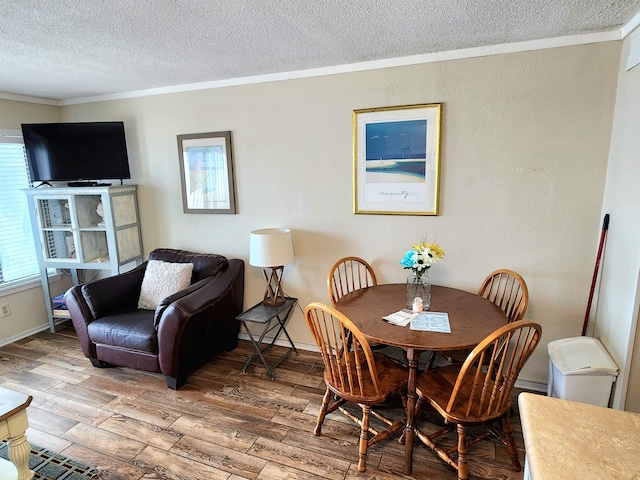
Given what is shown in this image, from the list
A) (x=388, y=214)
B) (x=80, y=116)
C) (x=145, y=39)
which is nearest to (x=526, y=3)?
(x=388, y=214)

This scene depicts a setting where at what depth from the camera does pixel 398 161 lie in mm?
2719

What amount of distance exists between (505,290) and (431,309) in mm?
697

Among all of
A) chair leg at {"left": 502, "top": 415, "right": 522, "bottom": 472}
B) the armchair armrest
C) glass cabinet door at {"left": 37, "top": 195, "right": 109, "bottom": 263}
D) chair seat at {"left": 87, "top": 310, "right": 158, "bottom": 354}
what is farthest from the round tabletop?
glass cabinet door at {"left": 37, "top": 195, "right": 109, "bottom": 263}

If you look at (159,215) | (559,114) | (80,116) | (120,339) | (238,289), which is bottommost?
(120,339)

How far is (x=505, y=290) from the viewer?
2.60m

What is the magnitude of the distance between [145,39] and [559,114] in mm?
2624

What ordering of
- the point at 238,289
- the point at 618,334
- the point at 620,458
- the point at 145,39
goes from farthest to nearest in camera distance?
the point at 238,289 → the point at 145,39 → the point at 618,334 → the point at 620,458

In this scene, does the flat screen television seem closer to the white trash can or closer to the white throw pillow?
the white throw pillow

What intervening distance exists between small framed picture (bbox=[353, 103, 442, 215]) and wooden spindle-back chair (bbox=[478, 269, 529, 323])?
622 mm

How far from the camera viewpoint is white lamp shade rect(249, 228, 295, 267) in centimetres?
287

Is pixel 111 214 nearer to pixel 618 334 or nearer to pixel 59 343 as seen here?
pixel 59 343

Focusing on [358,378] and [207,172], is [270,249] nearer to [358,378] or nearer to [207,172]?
[207,172]

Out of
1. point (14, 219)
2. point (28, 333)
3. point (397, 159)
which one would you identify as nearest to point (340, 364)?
point (397, 159)

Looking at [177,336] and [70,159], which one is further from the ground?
[70,159]
